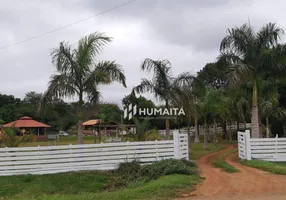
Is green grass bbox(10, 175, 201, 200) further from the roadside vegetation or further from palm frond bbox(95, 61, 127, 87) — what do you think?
palm frond bbox(95, 61, 127, 87)

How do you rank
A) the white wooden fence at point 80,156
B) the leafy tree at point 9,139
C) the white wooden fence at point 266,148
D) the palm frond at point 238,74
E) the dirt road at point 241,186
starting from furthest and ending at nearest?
the palm frond at point 238,74 < the white wooden fence at point 266,148 < the leafy tree at point 9,139 < the white wooden fence at point 80,156 < the dirt road at point 241,186

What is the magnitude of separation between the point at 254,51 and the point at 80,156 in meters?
10.2

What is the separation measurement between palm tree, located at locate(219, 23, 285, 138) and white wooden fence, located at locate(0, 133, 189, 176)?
593 centimetres

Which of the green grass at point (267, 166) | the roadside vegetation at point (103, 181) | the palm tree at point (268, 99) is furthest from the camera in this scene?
the palm tree at point (268, 99)

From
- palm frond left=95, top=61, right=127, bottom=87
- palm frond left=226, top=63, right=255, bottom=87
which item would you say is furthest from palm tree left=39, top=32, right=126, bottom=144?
palm frond left=226, top=63, right=255, bottom=87

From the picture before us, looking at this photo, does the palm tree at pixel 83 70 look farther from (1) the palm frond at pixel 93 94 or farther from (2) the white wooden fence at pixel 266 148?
(2) the white wooden fence at pixel 266 148

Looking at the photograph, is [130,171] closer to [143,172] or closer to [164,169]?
[143,172]

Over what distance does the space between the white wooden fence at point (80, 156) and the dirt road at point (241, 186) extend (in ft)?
6.67

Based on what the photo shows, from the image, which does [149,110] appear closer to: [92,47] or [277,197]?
[92,47]

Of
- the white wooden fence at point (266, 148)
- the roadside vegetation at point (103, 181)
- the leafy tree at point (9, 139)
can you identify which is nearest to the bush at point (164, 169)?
the roadside vegetation at point (103, 181)

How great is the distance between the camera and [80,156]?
1263 cm

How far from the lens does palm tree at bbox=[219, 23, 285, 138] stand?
1730 cm

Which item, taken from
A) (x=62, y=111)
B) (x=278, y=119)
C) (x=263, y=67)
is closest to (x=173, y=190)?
(x=263, y=67)

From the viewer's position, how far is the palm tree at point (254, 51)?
17.3 m
